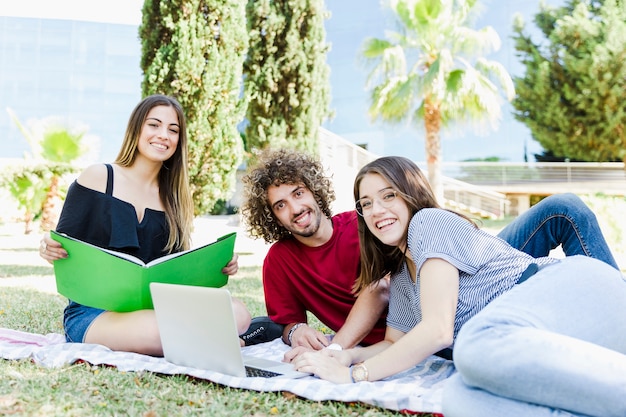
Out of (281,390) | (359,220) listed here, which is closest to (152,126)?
(359,220)

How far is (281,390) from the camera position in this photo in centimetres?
222

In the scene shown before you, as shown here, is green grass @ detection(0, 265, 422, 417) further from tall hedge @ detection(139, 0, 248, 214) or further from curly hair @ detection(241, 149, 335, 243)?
tall hedge @ detection(139, 0, 248, 214)

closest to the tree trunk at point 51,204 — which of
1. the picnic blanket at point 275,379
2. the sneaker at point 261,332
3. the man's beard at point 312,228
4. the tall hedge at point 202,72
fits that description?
the tall hedge at point 202,72

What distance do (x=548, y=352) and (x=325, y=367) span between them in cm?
100

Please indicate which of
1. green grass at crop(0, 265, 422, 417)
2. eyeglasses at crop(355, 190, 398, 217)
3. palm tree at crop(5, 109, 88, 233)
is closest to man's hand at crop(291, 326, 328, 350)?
green grass at crop(0, 265, 422, 417)

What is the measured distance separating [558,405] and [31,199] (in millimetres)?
12390

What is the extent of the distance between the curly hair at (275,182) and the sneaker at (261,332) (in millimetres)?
517

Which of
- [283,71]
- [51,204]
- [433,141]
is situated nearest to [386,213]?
[283,71]

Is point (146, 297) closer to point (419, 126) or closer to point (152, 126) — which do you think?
point (152, 126)

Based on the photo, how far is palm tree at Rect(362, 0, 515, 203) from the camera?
525 inches

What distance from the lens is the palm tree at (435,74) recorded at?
1334cm

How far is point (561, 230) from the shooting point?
2910 mm

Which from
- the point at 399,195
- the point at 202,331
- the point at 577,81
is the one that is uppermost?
the point at 577,81

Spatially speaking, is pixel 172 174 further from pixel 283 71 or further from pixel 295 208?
pixel 283 71
